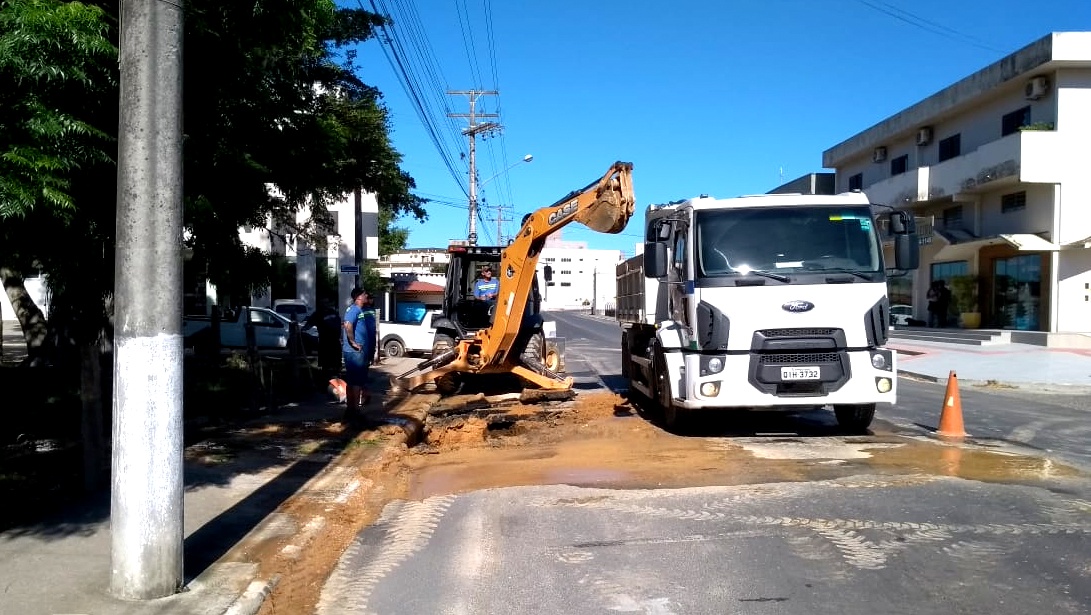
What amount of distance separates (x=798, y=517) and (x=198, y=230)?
5.67 meters

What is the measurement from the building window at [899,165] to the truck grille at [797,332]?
30.1 meters

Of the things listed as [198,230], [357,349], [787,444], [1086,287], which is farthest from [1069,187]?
[198,230]

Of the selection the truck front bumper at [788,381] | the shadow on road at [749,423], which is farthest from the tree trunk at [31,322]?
the truck front bumper at [788,381]

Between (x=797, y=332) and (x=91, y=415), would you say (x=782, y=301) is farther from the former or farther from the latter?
(x=91, y=415)

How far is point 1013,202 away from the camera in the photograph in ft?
95.2

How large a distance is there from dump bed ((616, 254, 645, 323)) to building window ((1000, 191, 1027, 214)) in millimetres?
19109

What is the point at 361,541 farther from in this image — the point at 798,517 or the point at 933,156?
the point at 933,156

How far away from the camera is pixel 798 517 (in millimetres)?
6613

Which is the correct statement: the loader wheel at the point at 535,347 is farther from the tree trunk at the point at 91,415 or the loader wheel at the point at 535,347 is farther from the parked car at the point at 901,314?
the parked car at the point at 901,314

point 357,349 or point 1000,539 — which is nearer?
point 1000,539

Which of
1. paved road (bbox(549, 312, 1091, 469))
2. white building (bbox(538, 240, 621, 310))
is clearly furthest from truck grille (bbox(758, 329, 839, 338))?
white building (bbox(538, 240, 621, 310))

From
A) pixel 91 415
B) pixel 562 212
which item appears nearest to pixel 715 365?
pixel 562 212

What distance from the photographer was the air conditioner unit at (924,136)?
3481 cm

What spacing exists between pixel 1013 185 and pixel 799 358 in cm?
2262
